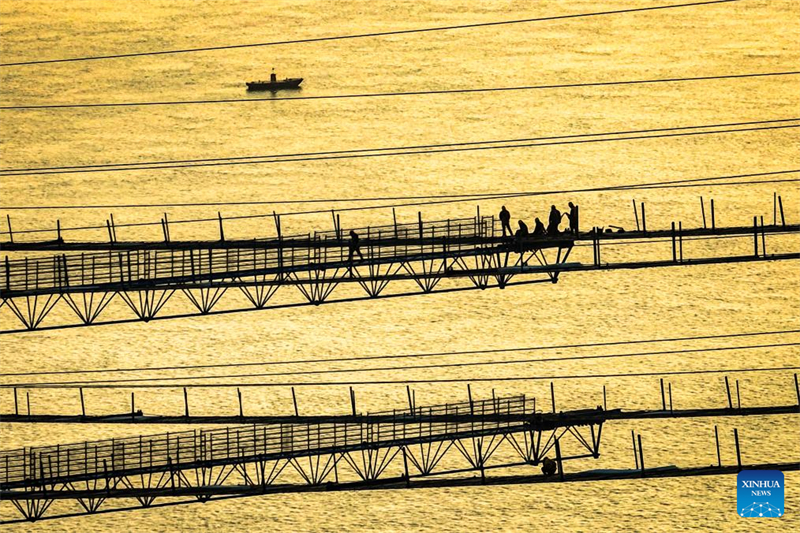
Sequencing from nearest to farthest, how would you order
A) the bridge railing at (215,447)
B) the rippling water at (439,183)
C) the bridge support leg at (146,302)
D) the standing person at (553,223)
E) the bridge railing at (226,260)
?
the standing person at (553,223) → the bridge railing at (226,260) → the bridge railing at (215,447) → the bridge support leg at (146,302) → the rippling water at (439,183)

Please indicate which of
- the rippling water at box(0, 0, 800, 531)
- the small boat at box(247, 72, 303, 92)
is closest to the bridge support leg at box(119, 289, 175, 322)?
the rippling water at box(0, 0, 800, 531)

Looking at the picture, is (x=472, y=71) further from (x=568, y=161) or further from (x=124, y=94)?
(x=124, y=94)

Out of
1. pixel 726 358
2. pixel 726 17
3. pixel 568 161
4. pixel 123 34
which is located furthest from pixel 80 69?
pixel 726 358

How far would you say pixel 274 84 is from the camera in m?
115

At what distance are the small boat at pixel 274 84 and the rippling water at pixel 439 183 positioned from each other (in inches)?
49.0

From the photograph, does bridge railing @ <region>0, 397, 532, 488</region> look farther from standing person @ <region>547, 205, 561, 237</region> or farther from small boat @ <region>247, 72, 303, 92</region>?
small boat @ <region>247, 72, 303, 92</region>

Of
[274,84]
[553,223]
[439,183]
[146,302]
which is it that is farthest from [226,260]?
[274,84]

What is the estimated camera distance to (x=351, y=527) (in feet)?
225

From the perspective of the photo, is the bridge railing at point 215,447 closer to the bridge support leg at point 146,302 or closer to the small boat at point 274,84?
the bridge support leg at point 146,302

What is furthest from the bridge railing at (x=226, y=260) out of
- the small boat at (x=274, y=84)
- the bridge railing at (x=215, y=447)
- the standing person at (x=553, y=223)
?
the small boat at (x=274, y=84)

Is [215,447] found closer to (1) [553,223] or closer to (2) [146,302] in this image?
(2) [146,302]

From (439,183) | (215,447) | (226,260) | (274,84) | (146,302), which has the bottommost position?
(215,447)

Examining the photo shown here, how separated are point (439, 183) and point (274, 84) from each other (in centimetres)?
1714

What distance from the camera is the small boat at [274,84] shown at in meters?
115
